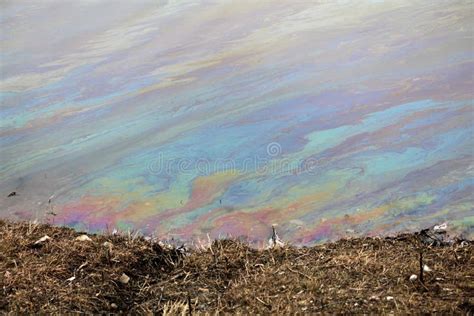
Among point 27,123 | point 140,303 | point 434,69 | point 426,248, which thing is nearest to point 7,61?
point 27,123

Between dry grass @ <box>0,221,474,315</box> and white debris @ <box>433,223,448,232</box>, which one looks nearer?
dry grass @ <box>0,221,474,315</box>

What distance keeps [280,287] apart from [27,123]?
251 cm

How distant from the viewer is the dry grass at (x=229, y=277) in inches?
64.1

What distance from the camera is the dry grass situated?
5.34ft

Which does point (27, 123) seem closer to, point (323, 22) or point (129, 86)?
point (129, 86)

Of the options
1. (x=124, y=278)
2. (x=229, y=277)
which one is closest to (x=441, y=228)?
(x=229, y=277)

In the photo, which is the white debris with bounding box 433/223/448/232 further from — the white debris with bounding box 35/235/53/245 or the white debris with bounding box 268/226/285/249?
the white debris with bounding box 35/235/53/245

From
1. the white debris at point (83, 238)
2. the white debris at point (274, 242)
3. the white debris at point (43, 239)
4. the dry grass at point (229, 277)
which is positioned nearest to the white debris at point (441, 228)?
the dry grass at point (229, 277)

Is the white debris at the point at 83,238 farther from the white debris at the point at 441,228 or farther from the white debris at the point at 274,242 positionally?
the white debris at the point at 441,228

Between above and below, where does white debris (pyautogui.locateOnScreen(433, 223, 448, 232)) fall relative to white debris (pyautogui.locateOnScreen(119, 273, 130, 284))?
below

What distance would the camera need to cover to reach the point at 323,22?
461cm

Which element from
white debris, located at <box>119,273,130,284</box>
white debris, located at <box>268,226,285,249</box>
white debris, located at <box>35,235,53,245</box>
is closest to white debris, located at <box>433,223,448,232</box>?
white debris, located at <box>268,226,285,249</box>

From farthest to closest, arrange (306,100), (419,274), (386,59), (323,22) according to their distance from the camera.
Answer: (323,22)
(386,59)
(306,100)
(419,274)

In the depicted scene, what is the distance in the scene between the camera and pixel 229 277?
6.20ft
